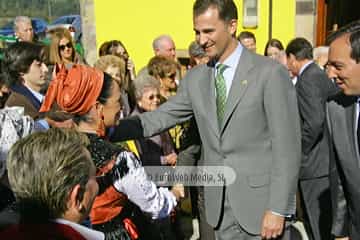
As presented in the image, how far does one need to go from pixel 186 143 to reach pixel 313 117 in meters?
1.21

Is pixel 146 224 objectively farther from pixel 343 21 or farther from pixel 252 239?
pixel 343 21

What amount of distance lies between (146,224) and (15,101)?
1.39m

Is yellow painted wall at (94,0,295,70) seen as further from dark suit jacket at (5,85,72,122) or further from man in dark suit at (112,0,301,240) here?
man in dark suit at (112,0,301,240)

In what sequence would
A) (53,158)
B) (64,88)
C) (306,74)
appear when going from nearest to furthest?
(53,158) → (64,88) → (306,74)

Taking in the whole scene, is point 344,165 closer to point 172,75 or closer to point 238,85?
point 238,85

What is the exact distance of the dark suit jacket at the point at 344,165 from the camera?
2520 millimetres

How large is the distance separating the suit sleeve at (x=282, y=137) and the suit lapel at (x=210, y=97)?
1.03ft

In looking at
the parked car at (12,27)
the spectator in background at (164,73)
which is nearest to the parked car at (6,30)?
the parked car at (12,27)

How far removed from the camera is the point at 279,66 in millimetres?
2670

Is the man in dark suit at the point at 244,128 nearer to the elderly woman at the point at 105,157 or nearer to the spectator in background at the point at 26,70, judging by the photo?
the elderly woman at the point at 105,157

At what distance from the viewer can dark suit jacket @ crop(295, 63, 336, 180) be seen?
161 inches

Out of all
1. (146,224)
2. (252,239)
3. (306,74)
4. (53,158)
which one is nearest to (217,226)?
(252,239)

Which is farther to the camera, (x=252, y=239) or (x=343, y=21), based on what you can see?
(x=343, y=21)

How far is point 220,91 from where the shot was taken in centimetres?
281
